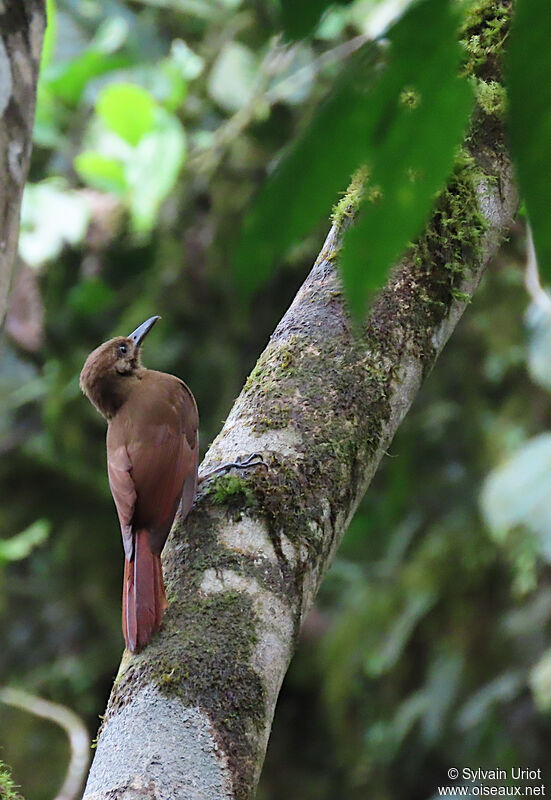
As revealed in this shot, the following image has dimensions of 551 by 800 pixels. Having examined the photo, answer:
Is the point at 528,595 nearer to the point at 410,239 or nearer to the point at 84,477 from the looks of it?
the point at 84,477

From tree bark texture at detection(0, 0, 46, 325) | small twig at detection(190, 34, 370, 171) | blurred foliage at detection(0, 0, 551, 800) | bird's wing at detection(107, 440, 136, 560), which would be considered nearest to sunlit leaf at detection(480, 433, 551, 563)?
blurred foliage at detection(0, 0, 551, 800)

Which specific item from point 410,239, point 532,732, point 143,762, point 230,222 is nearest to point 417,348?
point 143,762

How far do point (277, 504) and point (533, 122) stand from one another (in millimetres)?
1003

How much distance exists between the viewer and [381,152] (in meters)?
0.51

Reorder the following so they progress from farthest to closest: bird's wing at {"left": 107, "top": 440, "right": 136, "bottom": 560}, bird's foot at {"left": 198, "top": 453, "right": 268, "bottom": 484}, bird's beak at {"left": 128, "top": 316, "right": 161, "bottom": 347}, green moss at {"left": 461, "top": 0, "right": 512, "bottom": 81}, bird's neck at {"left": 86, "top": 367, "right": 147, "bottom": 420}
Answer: bird's beak at {"left": 128, "top": 316, "right": 161, "bottom": 347}, bird's neck at {"left": 86, "top": 367, "right": 147, "bottom": 420}, bird's wing at {"left": 107, "top": 440, "right": 136, "bottom": 560}, bird's foot at {"left": 198, "top": 453, "right": 268, "bottom": 484}, green moss at {"left": 461, "top": 0, "right": 512, "bottom": 81}

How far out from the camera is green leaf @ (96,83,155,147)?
407 cm

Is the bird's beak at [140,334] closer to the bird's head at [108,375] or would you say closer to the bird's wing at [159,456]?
the bird's head at [108,375]

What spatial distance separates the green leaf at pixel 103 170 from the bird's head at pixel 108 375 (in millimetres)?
2096

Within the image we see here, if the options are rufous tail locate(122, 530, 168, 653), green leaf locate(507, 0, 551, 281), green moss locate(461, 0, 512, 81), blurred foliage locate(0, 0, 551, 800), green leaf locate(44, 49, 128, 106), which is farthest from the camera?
green leaf locate(44, 49, 128, 106)

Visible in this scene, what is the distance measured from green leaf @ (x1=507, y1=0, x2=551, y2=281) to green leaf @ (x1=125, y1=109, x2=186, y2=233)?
387 centimetres

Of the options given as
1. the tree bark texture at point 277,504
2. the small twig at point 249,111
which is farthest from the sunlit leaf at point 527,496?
the small twig at point 249,111

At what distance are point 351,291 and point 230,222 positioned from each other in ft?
14.4

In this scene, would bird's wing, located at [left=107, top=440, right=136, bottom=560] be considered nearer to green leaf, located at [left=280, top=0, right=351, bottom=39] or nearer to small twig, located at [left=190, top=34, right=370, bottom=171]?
green leaf, located at [left=280, top=0, right=351, bottom=39]

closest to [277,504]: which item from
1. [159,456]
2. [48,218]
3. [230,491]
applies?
[230,491]
